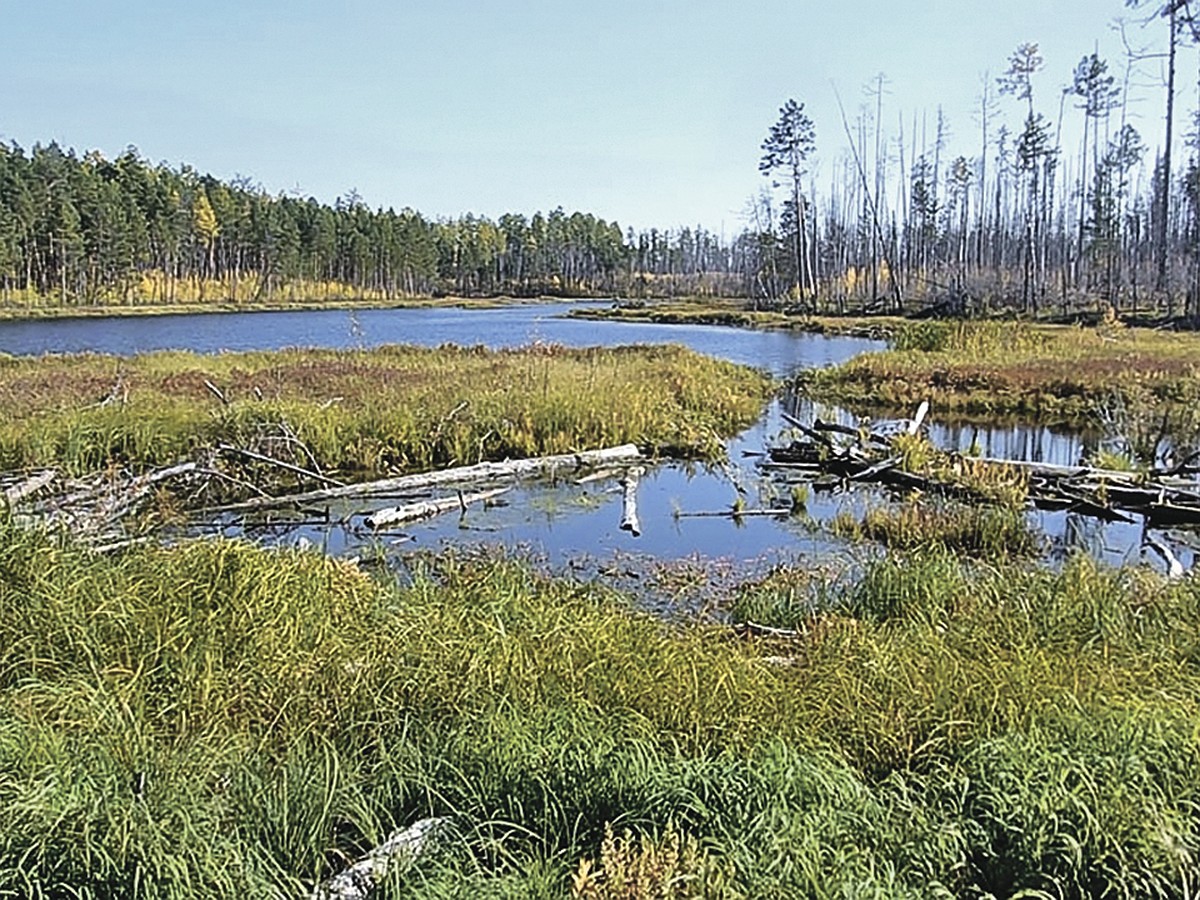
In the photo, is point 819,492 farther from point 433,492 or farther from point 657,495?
point 433,492

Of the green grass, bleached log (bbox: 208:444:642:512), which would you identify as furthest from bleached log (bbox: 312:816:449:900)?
the green grass

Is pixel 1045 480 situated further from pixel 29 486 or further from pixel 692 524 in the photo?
pixel 29 486

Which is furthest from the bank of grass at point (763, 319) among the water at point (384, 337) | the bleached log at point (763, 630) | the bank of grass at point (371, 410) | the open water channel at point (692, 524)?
the bleached log at point (763, 630)

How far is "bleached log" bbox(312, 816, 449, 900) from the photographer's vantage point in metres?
2.93

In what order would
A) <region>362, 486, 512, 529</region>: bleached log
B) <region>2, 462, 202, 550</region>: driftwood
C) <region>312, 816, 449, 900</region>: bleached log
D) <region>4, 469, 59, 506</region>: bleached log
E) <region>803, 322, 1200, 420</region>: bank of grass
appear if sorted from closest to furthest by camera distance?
<region>312, 816, 449, 900</region>: bleached log → <region>2, 462, 202, 550</region>: driftwood → <region>4, 469, 59, 506</region>: bleached log → <region>362, 486, 512, 529</region>: bleached log → <region>803, 322, 1200, 420</region>: bank of grass

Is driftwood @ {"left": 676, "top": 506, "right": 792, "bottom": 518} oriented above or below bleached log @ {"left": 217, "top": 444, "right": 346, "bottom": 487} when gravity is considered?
below

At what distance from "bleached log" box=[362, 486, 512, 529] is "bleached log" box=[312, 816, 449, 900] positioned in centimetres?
666

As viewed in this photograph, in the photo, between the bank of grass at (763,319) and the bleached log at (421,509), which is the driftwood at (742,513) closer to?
the bleached log at (421,509)

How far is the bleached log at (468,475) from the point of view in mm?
10555

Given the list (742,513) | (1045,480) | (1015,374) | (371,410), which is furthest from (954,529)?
(1015,374)

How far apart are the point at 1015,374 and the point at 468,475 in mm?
13657

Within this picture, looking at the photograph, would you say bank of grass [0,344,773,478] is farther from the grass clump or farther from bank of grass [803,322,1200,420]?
the grass clump

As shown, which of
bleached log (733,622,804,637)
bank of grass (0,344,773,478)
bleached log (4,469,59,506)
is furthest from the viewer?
bank of grass (0,344,773,478)

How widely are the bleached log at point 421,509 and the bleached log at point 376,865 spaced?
262 inches
